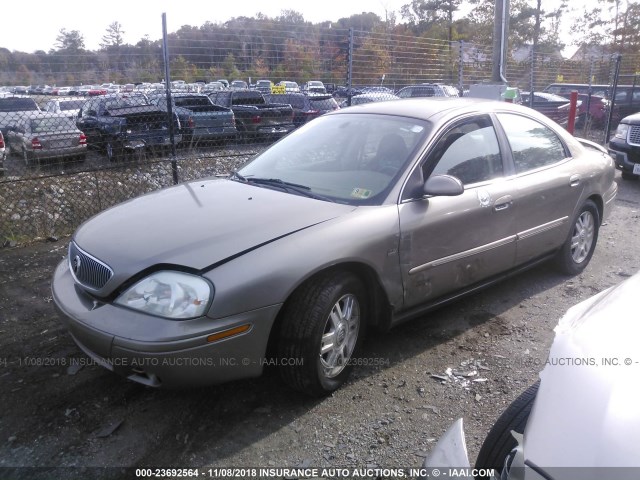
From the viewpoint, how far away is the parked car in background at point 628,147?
351 inches

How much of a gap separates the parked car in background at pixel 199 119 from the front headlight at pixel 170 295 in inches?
205

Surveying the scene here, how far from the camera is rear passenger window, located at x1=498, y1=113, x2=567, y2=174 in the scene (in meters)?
4.11

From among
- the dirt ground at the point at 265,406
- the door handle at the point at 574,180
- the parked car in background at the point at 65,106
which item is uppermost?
the parked car in background at the point at 65,106

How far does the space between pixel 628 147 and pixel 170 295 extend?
9.03 meters

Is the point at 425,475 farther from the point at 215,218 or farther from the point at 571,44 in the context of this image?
the point at 571,44

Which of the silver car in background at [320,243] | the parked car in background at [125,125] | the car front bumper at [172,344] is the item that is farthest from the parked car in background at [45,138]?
the car front bumper at [172,344]

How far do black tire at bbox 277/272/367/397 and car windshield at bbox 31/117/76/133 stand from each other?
297 inches

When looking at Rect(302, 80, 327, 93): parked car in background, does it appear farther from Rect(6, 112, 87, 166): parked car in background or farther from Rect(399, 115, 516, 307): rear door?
Rect(399, 115, 516, 307): rear door

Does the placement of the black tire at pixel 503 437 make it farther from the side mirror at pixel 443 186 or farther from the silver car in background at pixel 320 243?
the side mirror at pixel 443 186

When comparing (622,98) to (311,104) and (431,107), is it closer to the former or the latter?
(311,104)

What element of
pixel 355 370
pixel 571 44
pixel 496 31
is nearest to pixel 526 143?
pixel 355 370

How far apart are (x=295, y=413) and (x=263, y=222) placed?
1.05m

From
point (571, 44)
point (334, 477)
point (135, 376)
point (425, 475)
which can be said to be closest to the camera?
point (425, 475)

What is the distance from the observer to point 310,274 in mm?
2723
